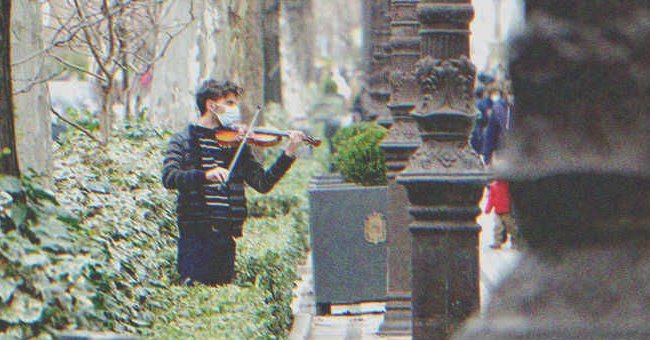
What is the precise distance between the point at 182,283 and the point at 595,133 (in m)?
6.11

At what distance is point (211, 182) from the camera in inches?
344

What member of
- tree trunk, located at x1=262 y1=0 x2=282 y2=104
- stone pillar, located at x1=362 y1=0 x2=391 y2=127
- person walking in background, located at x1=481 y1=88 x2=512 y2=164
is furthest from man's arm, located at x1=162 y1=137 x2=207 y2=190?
tree trunk, located at x1=262 y1=0 x2=282 y2=104

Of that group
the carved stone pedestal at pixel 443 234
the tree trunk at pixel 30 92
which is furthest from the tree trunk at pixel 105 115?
the carved stone pedestal at pixel 443 234

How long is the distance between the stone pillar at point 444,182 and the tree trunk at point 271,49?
70.3 feet

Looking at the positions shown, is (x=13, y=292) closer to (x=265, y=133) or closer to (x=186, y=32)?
(x=265, y=133)

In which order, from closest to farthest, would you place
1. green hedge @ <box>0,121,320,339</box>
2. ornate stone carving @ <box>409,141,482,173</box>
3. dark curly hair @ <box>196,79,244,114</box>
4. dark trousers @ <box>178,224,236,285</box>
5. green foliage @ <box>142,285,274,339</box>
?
1. green hedge @ <box>0,121,320,339</box>
2. green foliage @ <box>142,285,274,339</box>
3. ornate stone carving @ <box>409,141,482,173</box>
4. dark trousers @ <box>178,224,236,285</box>
5. dark curly hair @ <box>196,79,244,114</box>

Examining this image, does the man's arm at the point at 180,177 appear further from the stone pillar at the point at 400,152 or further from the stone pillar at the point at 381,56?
the stone pillar at the point at 381,56

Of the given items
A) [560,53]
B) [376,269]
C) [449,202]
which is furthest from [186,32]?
[560,53]

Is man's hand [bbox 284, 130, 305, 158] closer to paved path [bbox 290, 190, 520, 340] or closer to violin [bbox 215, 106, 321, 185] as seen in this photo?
violin [bbox 215, 106, 321, 185]

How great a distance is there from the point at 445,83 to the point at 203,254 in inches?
75.1

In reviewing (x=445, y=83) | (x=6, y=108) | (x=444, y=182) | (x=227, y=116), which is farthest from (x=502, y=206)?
(x=6, y=108)

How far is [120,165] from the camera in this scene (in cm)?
1078

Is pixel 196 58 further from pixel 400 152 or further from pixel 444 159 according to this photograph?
pixel 444 159

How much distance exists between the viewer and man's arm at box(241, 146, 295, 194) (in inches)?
349
